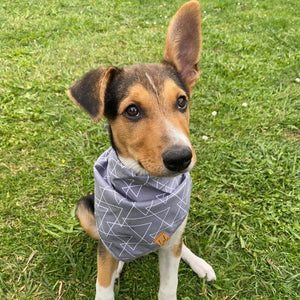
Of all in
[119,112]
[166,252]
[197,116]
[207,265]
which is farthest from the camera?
[197,116]

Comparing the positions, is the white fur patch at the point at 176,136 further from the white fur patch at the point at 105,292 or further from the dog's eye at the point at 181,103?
the white fur patch at the point at 105,292

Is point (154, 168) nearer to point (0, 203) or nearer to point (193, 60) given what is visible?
point (193, 60)

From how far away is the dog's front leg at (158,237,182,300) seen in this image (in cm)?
317

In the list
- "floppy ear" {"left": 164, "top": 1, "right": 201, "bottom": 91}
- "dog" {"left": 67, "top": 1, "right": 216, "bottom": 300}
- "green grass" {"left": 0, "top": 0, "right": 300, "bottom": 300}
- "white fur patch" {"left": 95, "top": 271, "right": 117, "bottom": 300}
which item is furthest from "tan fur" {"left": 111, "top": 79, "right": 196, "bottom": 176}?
"green grass" {"left": 0, "top": 0, "right": 300, "bottom": 300}

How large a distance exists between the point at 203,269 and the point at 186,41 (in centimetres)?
237

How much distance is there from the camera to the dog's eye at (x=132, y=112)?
262 cm

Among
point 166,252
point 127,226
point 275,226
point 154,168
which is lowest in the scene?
point 275,226

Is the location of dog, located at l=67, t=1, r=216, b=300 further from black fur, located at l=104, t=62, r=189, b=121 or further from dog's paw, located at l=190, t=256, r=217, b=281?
dog's paw, located at l=190, t=256, r=217, b=281

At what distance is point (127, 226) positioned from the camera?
9.78ft

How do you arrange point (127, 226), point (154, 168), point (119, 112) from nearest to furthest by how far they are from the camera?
point (154, 168) → point (119, 112) → point (127, 226)

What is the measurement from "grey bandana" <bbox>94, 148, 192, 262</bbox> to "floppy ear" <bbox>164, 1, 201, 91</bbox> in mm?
1003

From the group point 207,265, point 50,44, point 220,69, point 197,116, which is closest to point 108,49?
point 50,44

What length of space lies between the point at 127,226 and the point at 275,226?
2040mm

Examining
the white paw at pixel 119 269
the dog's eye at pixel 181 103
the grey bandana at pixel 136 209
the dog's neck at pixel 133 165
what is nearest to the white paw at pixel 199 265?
the white paw at pixel 119 269
